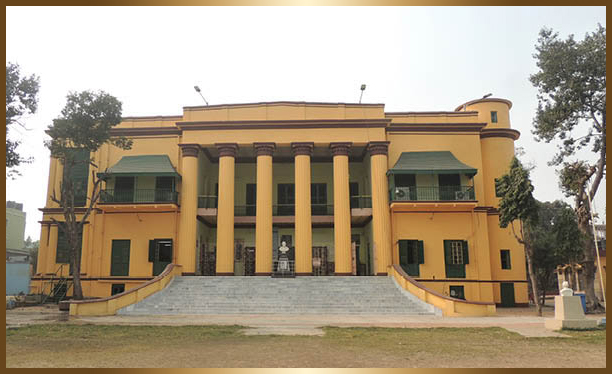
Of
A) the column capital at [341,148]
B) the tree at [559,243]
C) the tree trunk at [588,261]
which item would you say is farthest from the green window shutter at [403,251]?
the tree trunk at [588,261]

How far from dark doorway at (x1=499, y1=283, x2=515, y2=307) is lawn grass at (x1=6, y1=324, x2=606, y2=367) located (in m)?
12.7

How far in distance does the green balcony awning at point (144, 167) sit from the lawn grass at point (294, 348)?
12457 mm

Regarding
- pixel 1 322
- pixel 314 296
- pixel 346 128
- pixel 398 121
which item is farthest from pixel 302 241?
pixel 1 322

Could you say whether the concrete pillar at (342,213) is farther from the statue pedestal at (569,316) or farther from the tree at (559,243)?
the statue pedestal at (569,316)

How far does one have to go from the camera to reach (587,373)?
5.95m

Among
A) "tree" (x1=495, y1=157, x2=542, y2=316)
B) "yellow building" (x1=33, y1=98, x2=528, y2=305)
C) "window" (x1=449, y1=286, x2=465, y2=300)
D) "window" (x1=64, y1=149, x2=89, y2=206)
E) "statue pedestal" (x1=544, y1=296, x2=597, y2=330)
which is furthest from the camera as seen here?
"window" (x1=64, y1=149, x2=89, y2=206)

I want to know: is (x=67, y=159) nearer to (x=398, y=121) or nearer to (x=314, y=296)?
(x=314, y=296)

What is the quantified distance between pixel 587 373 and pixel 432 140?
22582 mm

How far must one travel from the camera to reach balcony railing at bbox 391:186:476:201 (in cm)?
2591

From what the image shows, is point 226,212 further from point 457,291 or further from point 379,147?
point 457,291

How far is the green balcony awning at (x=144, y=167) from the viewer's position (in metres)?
25.8

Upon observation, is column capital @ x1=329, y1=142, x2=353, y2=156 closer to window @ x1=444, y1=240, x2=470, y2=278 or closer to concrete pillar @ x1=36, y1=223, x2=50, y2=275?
window @ x1=444, y1=240, x2=470, y2=278

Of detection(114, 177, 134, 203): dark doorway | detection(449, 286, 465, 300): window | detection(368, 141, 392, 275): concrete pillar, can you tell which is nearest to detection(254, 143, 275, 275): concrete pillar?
detection(368, 141, 392, 275): concrete pillar

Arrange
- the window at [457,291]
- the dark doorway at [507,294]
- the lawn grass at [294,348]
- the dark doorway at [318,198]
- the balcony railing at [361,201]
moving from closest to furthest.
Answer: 1. the lawn grass at [294,348]
2. the window at [457,291]
3. the dark doorway at [507,294]
4. the balcony railing at [361,201]
5. the dark doorway at [318,198]
